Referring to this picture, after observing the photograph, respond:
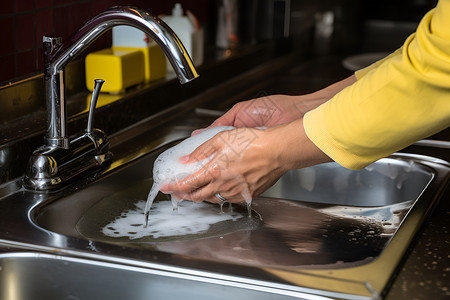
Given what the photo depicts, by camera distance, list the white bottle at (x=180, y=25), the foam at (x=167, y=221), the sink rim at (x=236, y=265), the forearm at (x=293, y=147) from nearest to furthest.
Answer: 1. the sink rim at (x=236, y=265)
2. the forearm at (x=293, y=147)
3. the foam at (x=167, y=221)
4. the white bottle at (x=180, y=25)

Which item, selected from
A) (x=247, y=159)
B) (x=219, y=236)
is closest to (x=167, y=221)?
(x=219, y=236)

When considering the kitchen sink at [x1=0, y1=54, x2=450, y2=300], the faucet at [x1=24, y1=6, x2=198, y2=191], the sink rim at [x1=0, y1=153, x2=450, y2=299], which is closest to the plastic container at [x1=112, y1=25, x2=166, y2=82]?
the kitchen sink at [x1=0, y1=54, x2=450, y2=300]

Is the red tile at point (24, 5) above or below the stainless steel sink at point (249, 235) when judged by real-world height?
above

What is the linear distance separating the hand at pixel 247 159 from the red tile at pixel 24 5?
48cm

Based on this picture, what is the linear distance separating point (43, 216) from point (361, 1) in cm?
277

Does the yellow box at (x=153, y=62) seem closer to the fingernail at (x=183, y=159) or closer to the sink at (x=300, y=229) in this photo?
the sink at (x=300, y=229)

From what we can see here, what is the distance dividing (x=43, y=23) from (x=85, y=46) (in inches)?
13.2

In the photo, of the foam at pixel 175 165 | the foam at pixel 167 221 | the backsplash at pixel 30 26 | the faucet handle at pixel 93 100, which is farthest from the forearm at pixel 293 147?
the backsplash at pixel 30 26

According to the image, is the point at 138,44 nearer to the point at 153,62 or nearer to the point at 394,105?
the point at 153,62

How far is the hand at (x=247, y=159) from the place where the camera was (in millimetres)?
971

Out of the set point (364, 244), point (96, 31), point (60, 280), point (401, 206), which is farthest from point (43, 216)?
point (401, 206)

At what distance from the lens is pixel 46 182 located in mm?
1085

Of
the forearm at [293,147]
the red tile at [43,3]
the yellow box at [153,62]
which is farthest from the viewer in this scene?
the yellow box at [153,62]

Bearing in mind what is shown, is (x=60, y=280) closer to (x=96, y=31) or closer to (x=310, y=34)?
(x=96, y=31)
